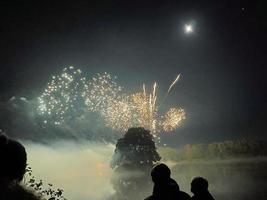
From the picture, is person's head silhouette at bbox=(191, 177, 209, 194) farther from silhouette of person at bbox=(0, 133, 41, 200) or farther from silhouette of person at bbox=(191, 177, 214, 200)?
silhouette of person at bbox=(0, 133, 41, 200)

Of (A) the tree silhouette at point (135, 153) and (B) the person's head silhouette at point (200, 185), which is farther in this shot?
(A) the tree silhouette at point (135, 153)

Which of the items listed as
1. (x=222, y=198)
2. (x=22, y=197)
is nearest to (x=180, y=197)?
(x=22, y=197)

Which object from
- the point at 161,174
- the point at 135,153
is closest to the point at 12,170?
the point at 161,174

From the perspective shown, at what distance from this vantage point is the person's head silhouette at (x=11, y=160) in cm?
2084

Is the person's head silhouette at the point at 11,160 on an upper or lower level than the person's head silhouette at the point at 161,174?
upper

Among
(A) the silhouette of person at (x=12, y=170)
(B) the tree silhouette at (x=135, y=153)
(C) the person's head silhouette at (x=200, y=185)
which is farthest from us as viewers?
(B) the tree silhouette at (x=135, y=153)

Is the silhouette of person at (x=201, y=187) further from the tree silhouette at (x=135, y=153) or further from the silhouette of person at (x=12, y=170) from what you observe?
the tree silhouette at (x=135, y=153)

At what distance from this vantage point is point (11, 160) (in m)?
21.4

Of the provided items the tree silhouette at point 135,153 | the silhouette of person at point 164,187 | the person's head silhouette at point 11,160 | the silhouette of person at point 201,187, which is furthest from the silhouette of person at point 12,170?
the tree silhouette at point 135,153

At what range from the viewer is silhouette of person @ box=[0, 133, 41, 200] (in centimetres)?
1878

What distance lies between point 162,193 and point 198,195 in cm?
126

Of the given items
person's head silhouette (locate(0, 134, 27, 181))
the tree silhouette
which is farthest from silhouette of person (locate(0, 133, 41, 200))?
the tree silhouette

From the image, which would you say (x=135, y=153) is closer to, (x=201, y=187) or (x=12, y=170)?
(x=12, y=170)

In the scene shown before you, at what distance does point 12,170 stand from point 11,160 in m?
0.56
